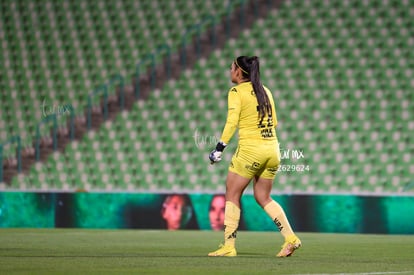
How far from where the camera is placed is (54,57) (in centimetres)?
2086

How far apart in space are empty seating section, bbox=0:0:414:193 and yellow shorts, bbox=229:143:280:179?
728 cm

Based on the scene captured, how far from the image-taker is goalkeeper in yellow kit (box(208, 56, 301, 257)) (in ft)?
29.7

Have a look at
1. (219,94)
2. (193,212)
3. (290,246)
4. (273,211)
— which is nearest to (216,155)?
(273,211)

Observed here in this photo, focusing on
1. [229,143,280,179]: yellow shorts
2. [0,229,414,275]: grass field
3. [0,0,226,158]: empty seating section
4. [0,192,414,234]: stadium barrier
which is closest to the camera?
[0,229,414,275]: grass field

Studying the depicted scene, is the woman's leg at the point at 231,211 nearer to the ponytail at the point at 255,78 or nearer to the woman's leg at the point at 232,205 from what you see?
the woman's leg at the point at 232,205

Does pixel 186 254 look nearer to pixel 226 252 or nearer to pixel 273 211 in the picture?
pixel 226 252

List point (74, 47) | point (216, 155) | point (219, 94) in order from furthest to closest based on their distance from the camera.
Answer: point (74, 47) → point (219, 94) → point (216, 155)

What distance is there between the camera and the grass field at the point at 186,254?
300 inches

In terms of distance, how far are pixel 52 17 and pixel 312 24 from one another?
5.96 m

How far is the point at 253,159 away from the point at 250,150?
0.09 m

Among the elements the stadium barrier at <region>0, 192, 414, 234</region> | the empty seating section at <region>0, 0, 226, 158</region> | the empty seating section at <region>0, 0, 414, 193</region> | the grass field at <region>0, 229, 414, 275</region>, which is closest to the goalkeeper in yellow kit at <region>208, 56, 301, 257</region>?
the grass field at <region>0, 229, 414, 275</region>

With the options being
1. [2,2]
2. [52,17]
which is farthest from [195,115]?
[2,2]

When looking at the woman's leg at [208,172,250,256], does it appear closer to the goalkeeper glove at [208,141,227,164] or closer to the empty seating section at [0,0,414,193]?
the goalkeeper glove at [208,141,227,164]

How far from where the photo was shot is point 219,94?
62.2 ft
